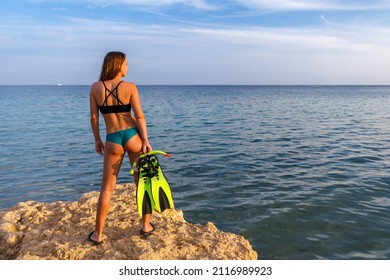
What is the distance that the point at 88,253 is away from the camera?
473 centimetres

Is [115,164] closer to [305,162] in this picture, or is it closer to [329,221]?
[329,221]

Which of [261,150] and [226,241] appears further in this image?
[261,150]

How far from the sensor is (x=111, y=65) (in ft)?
15.0

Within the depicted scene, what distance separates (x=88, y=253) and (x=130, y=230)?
79 centimetres

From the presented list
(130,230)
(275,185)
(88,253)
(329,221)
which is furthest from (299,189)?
(88,253)

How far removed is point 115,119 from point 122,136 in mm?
257

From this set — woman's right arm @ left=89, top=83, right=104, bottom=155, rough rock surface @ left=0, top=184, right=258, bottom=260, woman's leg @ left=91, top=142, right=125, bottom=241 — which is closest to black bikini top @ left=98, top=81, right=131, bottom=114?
woman's right arm @ left=89, top=83, right=104, bottom=155

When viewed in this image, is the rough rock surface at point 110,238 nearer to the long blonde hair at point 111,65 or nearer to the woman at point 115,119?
the woman at point 115,119

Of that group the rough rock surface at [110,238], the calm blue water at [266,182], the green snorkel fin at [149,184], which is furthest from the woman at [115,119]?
the calm blue water at [266,182]

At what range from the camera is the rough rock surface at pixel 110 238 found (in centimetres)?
469

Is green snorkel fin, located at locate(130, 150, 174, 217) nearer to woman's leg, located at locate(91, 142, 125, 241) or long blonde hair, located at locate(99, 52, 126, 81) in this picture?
woman's leg, located at locate(91, 142, 125, 241)

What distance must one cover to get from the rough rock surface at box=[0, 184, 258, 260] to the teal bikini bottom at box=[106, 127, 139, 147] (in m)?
1.48

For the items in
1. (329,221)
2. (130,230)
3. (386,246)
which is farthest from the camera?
(329,221)

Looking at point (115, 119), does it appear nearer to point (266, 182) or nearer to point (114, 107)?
point (114, 107)
